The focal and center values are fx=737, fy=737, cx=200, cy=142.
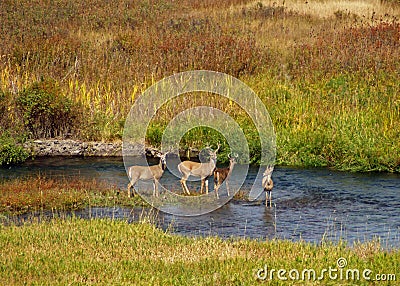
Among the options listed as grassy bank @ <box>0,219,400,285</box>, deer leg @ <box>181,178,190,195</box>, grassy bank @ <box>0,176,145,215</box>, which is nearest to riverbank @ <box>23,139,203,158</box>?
grassy bank @ <box>0,176,145,215</box>

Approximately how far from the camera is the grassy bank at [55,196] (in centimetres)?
1309

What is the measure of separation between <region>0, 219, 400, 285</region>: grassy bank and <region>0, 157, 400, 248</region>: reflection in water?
146 cm

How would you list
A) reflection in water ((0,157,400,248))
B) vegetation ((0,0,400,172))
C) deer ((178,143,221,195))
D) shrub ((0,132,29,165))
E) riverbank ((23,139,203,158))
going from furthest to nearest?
1. riverbank ((23,139,203,158))
2. vegetation ((0,0,400,172))
3. shrub ((0,132,29,165))
4. deer ((178,143,221,195))
5. reflection in water ((0,157,400,248))

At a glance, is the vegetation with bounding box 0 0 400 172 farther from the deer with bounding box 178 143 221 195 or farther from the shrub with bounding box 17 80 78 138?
the deer with bounding box 178 143 221 195

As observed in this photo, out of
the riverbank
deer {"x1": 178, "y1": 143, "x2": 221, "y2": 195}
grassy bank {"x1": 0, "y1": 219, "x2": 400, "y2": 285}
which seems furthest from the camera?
the riverbank

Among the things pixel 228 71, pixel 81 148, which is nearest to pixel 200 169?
pixel 81 148

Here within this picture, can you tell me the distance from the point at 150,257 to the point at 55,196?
4796 mm

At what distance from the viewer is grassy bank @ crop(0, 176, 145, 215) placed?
13094mm

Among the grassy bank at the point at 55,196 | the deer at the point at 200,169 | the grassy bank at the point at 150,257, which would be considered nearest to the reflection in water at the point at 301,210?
the grassy bank at the point at 55,196

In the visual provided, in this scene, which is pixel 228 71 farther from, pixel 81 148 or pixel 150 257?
pixel 150 257

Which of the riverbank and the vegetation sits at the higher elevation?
the vegetation

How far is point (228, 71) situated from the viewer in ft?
76.6

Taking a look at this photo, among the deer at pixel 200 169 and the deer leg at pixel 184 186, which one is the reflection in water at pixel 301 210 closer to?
the deer leg at pixel 184 186

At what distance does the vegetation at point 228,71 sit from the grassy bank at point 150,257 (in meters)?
7.70
